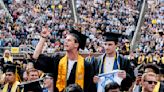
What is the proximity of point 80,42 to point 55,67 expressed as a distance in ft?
1.70

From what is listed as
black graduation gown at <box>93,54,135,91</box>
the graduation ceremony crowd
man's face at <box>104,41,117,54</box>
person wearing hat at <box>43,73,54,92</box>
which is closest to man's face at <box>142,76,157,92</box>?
the graduation ceremony crowd

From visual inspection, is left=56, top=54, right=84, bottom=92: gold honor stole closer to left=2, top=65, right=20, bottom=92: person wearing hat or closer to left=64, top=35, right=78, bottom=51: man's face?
left=64, top=35, right=78, bottom=51: man's face

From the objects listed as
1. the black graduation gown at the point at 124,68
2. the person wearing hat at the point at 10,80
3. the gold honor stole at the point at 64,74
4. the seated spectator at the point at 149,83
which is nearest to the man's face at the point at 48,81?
the gold honor stole at the point at 64,74

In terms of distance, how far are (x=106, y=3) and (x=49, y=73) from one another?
27540 mm

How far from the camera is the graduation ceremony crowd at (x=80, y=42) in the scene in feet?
30.0

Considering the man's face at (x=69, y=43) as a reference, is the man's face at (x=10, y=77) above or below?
below

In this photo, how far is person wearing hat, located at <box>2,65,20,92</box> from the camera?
10.4 metres

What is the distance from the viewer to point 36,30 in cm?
3089

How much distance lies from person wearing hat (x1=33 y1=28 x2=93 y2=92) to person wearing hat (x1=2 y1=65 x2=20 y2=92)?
1330 millimetres

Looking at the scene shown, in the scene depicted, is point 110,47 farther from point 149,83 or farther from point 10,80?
point 10,80

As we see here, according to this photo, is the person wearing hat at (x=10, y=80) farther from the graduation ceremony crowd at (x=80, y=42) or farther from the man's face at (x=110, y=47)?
the man's face at (x=110, y=47)

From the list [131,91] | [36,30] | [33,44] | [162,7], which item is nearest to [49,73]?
[131,91]

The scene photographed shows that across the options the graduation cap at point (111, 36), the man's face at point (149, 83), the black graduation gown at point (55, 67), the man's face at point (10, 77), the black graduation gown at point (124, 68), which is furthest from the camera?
the man's face at point (10, 77)

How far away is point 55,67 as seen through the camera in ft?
30.2
